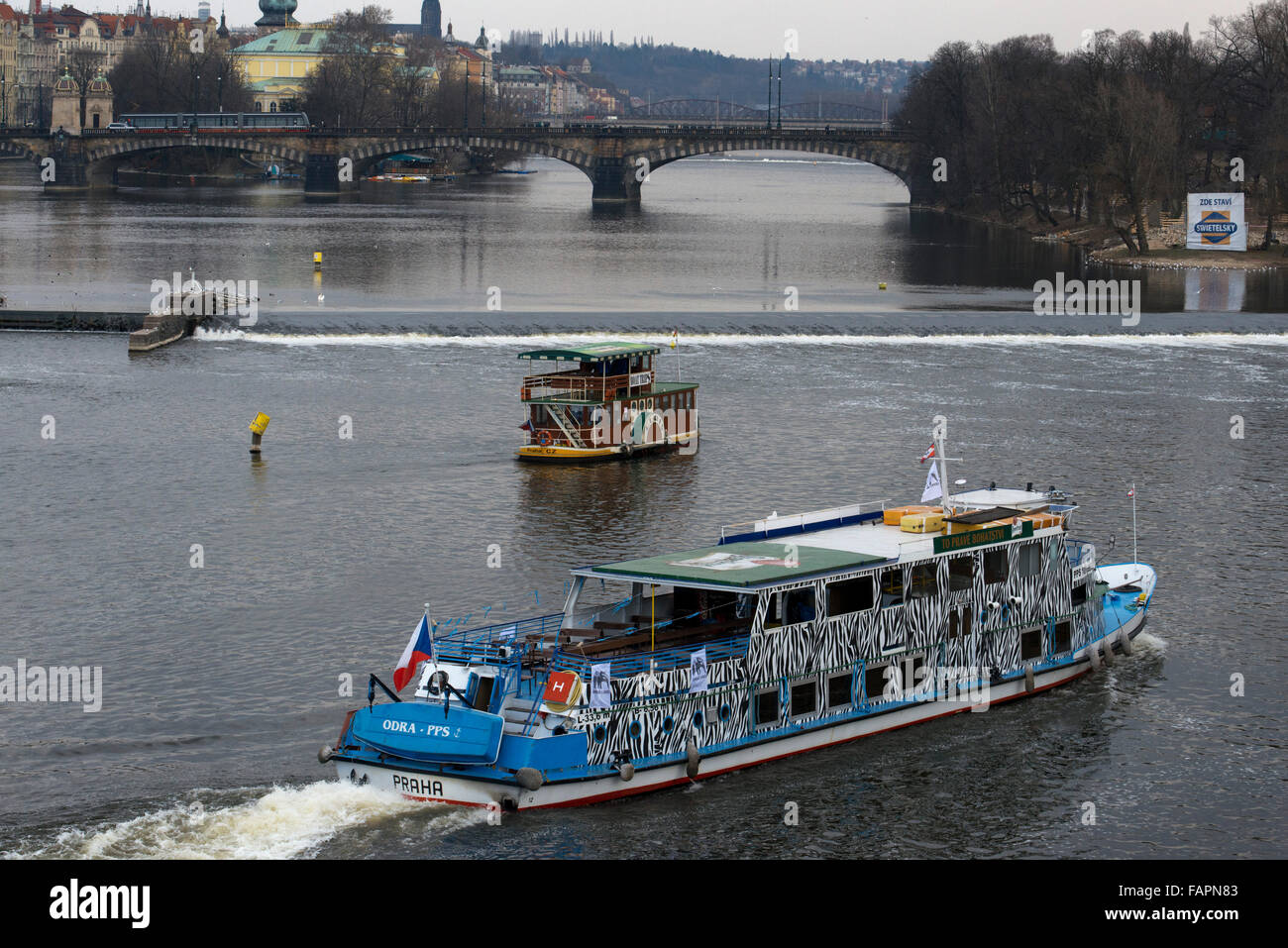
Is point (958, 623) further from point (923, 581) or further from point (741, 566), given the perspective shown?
point (741, 566)

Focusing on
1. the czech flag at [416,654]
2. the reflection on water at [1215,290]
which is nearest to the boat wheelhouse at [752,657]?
the czech flag at [416,654]

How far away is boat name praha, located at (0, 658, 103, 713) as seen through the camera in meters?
36.5

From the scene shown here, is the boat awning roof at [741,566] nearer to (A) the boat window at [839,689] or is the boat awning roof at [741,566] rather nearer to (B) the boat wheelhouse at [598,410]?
(A) the boat window at [839,689]

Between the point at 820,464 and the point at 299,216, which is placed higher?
the point at 299,216

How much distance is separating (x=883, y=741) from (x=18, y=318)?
72572mm

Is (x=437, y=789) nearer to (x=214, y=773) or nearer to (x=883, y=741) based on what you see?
(x=214, y=773)

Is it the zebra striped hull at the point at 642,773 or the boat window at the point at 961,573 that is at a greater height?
the boat window at the point at 961,573

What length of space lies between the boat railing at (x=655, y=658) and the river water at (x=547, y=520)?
2.28 m

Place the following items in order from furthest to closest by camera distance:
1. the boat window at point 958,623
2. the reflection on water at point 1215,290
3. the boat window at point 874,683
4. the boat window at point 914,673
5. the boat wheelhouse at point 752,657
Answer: the reflection on water at point 1215,290 → the boat window at point 958,623 → the boat window at point 914,673 → the boat window at point 874,683 → the boat wheelhouse at point 752,657

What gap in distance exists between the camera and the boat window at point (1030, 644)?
125 feet

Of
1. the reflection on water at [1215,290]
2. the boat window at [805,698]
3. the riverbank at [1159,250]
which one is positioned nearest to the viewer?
the boat window at [805,698]
